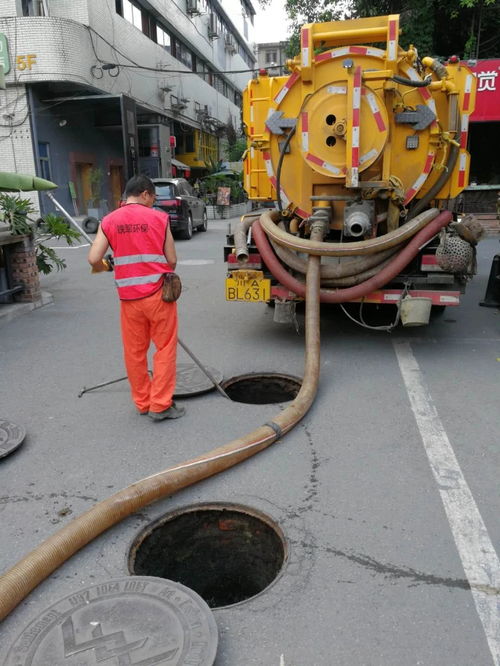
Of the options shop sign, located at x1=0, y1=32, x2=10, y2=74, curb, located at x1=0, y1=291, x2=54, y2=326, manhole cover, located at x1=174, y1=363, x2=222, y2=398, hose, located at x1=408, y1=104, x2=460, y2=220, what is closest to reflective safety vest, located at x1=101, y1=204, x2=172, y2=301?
manhole cover, located at x1=174, y1=363, x2=222, y2=398

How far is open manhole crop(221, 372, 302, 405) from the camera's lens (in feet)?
16.8

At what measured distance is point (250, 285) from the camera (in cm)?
602

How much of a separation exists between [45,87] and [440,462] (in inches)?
759

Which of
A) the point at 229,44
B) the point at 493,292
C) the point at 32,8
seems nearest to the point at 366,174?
the point at 493,292

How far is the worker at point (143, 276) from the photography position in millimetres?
4238

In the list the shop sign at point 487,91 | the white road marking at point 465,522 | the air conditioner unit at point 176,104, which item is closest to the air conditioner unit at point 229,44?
the air conditioner unit at point 176,104

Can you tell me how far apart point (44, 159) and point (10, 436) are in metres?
17.3

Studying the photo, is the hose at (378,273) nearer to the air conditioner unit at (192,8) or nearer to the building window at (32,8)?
the building window at (32,8)

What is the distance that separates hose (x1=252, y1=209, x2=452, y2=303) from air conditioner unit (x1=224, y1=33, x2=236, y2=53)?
142ft

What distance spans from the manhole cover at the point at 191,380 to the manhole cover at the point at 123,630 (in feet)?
7.87

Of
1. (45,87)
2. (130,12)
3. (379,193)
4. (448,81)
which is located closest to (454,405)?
(379,193)

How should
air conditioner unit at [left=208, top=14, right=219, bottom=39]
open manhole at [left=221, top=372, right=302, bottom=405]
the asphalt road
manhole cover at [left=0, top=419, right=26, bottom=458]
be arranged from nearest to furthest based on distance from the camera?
the asphalt road
manhole cover at [left=0, top=419, right=26, bottom=458]
open manhole at [left=221, top=372, right=302, bottom=405]
air conditioner unit at [left=208, top=14, right=219, bottom=39]

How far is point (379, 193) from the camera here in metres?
5.85

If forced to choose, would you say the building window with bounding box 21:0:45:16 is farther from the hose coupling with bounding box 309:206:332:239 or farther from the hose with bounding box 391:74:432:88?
the hose with bounding box 391:74:432:88
